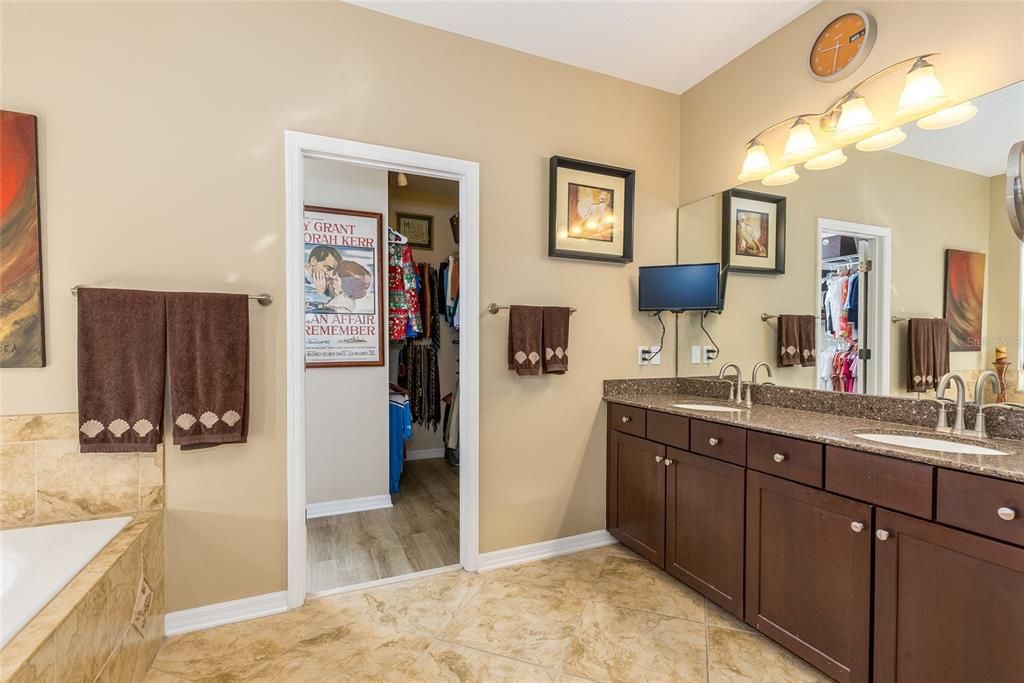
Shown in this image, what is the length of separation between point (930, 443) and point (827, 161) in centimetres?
133

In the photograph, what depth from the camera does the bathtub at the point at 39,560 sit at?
118cm

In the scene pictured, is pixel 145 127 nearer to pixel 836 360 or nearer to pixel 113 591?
Result: pixel 113 591

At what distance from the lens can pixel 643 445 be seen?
2.50m

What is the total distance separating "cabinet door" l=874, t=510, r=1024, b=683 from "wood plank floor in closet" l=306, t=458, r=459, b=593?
192 cm

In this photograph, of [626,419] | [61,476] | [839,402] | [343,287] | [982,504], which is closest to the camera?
[982,504]

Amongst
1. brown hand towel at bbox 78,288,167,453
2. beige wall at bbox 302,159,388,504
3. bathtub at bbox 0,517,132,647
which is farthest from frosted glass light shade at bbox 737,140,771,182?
bathtub at bbox 0,517,132,647

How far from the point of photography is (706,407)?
2.45 meters

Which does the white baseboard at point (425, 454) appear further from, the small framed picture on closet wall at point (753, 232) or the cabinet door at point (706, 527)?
the small framed picture on closet wall at point (753, 232)

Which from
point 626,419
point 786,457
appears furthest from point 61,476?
point 786,457

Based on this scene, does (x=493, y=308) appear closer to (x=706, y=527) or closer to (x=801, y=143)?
(x=706, y=527)

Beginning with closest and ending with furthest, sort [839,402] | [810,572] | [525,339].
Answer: [810,572], [839,402], [525,339]

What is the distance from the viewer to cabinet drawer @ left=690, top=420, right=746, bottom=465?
1.94 metres

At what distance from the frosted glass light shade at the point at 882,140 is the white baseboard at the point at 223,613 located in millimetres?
3298

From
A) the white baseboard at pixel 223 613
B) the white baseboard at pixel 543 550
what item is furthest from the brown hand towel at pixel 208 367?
the white baseboard at pixel 543 550
